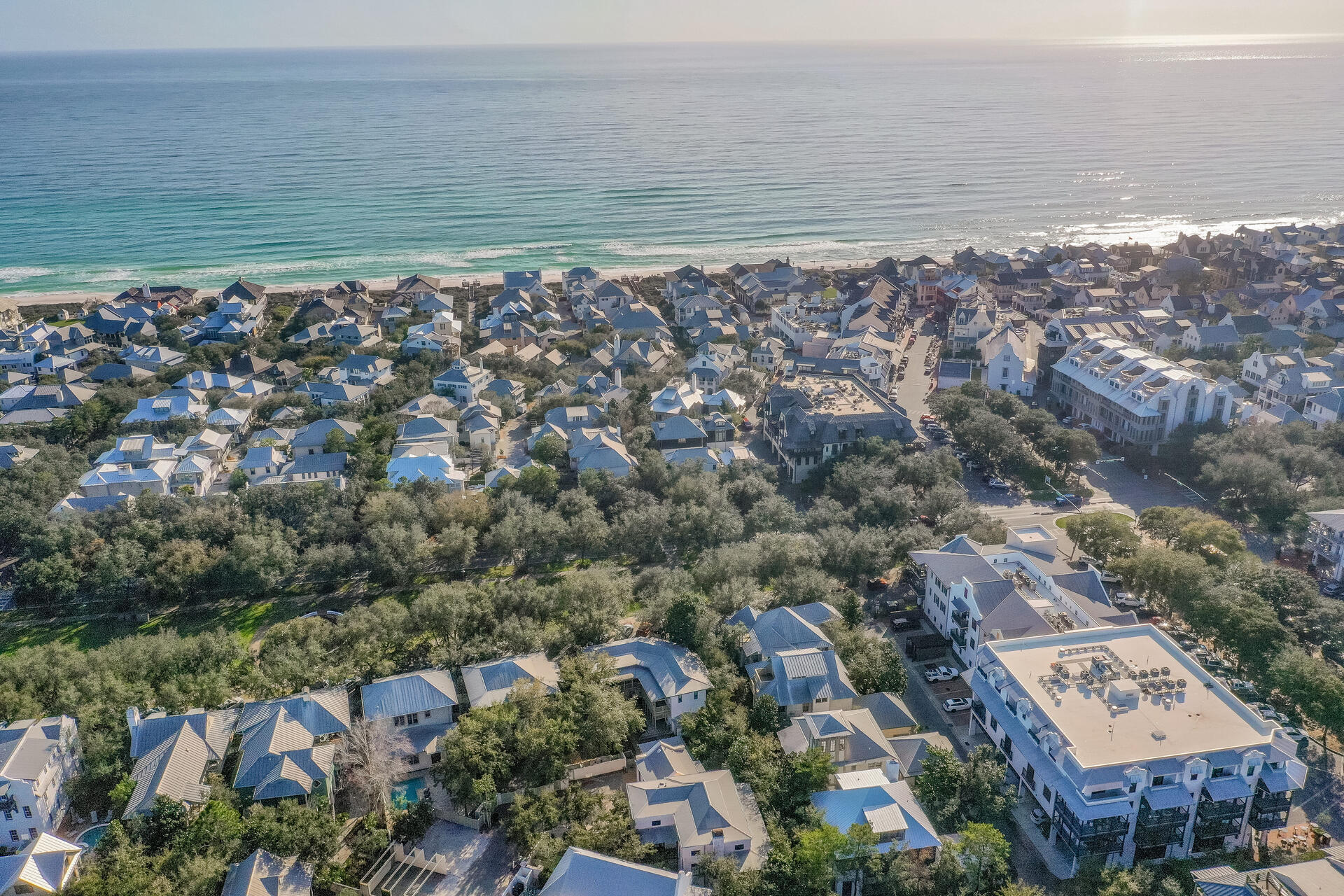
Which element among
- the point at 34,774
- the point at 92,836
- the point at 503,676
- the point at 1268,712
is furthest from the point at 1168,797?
the point at 34,774

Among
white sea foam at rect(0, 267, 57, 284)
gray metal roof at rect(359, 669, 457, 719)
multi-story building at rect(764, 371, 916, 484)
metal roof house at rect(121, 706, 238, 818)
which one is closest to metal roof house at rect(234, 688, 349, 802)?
metal roof house at rect(121, 706, 238, 818)

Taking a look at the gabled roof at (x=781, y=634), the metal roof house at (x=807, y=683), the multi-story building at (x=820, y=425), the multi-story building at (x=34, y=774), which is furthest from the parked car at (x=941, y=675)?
the multi-story building at (x=34, y=774)

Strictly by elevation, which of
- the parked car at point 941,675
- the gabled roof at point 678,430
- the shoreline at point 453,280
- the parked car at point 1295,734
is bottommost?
the parked car at point 941,675

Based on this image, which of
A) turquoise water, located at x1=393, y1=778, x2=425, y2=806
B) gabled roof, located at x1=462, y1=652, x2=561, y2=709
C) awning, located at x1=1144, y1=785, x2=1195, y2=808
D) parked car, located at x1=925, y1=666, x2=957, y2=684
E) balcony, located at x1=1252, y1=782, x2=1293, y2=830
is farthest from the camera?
parked car, located at x1=925, y1=666, x2=957, y2=684

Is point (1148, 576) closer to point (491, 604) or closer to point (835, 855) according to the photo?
point (835, 855)

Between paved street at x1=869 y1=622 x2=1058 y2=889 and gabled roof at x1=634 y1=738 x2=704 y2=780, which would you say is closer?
paved street at x1=869 y1=622 x2=1058 y2=889

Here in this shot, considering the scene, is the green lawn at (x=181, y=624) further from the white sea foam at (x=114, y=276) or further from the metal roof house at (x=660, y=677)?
the white sea foam at (x=114, y=276)

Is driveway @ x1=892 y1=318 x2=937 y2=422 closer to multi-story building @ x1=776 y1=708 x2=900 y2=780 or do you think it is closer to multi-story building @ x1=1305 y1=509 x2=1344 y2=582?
multi-story building @ x1=1305 y1=509 x2=1344 y2=582
